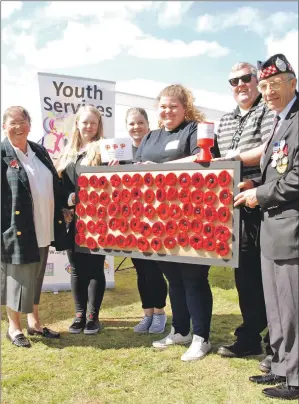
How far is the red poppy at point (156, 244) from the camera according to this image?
271cm

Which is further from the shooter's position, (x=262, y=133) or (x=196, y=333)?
(x=196, y=333)

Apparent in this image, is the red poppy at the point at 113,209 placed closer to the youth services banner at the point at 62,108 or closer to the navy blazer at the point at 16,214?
the navy blazer at the point at 16,214

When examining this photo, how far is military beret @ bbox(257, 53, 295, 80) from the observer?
2.30 metres

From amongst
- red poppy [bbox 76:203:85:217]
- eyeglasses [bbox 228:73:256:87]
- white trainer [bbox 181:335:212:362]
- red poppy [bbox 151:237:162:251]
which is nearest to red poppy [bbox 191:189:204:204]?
red poppy [bbox 151:237:162:251]

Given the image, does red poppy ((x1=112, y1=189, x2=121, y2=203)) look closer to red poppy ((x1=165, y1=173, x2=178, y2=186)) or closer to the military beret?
red poppy ((x1=165, y1=173, x2=178, y2=186))

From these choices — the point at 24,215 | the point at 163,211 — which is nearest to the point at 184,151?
the point at 163,211

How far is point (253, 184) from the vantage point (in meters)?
2.52

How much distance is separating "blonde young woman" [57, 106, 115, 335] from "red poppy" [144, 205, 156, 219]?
0.80 meters

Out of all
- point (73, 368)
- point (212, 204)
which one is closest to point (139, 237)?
point (212, 204)

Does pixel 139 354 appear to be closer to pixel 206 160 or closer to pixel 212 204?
pixel 212 204

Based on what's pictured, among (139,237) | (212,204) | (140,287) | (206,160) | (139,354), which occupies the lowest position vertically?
(139,354)

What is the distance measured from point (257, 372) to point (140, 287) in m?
1.23

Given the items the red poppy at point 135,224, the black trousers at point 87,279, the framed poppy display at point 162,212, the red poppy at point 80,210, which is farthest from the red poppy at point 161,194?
the black trousers at point 87,279

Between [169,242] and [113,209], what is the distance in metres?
0.47
